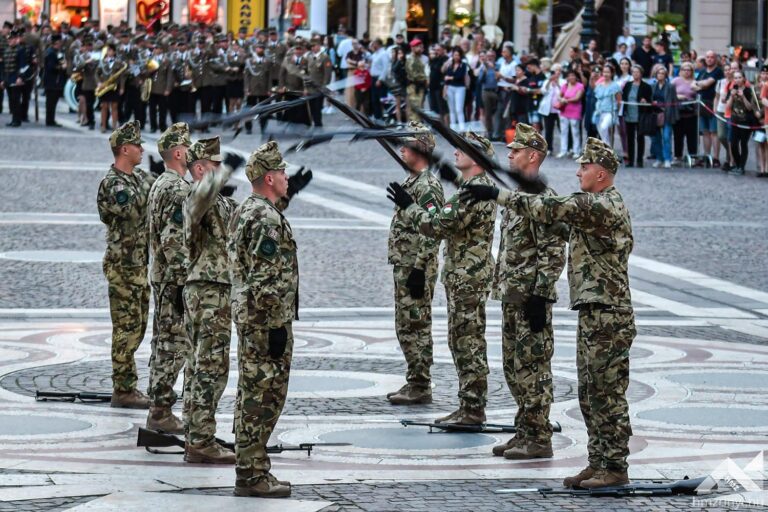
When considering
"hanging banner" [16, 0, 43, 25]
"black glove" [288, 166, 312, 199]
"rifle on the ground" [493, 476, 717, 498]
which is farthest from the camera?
"hanging banner" [16, 0, 43, 25]

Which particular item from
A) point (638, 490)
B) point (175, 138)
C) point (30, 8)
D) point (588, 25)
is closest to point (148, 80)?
point (588, 25)

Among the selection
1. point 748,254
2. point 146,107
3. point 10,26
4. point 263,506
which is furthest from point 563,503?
point 10,26

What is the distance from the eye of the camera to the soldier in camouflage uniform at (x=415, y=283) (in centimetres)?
1193

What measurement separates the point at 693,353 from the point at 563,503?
5.35 metres

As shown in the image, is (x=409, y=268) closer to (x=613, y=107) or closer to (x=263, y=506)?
(x=263, y=506)

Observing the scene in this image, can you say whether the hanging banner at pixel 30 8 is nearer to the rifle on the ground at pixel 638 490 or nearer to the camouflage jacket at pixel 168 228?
the camouflage jacket at pixel 168 228

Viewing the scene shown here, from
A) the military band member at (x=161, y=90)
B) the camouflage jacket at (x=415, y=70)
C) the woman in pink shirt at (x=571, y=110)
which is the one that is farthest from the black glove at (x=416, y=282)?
the military band member at (x=161, y=90)

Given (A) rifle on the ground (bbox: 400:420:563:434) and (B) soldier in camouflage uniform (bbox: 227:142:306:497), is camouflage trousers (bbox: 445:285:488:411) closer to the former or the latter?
(A) rifle on the ground (bbox: 400:420:563:434)

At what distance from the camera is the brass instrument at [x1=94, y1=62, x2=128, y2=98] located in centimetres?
3512

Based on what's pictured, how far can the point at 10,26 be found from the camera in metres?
42.2

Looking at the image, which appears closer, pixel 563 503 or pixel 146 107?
pixel 563 503

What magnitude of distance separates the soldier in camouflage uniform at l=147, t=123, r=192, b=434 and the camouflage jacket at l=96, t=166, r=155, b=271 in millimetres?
865

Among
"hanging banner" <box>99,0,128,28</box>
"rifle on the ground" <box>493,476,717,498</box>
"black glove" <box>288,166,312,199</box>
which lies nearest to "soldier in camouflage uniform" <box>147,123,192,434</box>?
"black glove" <box>288,166,312,199</box>

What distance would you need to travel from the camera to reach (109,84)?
115ft
